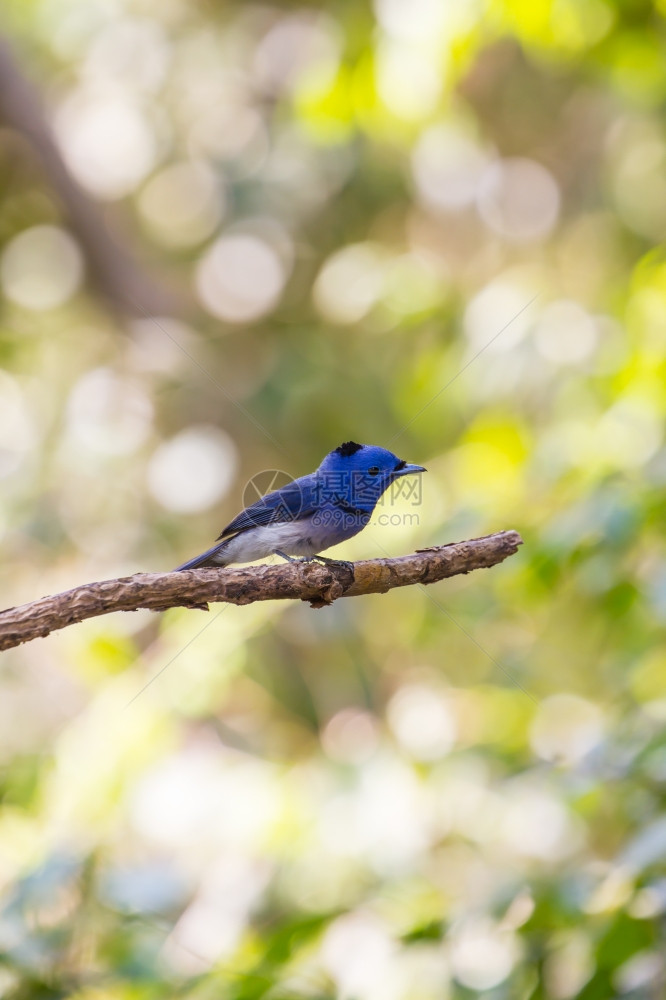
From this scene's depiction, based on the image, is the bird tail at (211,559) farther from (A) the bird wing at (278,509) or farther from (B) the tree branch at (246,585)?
(B) the tree branch at (246,585)

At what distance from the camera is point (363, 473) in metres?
3.46

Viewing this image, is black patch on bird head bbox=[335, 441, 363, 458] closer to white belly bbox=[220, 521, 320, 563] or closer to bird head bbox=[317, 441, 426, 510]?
bird head bbox=[317, 441, 426, 510]

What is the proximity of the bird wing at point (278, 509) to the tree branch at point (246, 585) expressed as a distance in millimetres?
660

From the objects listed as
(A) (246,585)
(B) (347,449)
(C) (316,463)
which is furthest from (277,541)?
(C) (316,463)

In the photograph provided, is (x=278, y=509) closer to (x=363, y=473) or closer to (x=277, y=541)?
(x=277, y=541)

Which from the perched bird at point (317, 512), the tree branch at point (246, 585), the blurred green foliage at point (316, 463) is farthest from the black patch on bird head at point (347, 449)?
the tree branch at point (246, 585)

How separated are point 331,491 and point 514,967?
179 cm

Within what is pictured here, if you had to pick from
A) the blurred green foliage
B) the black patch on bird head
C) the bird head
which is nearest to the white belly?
the bird head

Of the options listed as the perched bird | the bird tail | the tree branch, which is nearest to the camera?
the tree branch

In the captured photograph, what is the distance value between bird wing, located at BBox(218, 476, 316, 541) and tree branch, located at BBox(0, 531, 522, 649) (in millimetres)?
660

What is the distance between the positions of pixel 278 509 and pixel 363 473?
35 cm

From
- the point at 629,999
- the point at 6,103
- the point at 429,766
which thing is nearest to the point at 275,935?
the point at 629,999

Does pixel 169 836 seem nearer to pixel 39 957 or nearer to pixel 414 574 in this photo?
pixel 39 957

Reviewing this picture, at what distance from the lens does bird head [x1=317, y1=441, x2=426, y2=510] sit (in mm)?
3443
